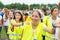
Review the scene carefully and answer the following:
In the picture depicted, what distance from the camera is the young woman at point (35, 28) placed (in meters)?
6.17

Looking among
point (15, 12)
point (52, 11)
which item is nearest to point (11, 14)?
point (15, 12)

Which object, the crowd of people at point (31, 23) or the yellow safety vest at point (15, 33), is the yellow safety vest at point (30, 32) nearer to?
the crowd of people at point (31, 23)

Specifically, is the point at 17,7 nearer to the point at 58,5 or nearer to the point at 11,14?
the point at 11,14

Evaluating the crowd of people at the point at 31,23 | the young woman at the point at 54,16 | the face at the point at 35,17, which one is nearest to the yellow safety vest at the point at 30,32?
the crowd of people at the point at 31,23

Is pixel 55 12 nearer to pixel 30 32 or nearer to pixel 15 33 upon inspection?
pixel 30 32

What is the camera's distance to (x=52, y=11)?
6.10m

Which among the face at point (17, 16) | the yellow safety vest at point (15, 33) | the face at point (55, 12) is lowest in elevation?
the yellow safety vest at point (15, 33)

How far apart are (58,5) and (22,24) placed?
87 centimetres

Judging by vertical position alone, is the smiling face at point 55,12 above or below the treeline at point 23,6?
below

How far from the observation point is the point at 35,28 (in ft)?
20.6

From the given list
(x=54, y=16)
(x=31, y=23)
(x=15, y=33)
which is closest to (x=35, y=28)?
(x=31, y=23)

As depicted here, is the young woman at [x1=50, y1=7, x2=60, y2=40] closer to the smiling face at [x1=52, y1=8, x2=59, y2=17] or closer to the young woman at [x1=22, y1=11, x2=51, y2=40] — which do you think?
the smiling face at [x1=52, y1=8, x2=59, y2=17]

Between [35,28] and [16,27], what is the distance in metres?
0.53

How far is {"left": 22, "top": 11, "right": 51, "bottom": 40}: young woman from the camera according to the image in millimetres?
6168
